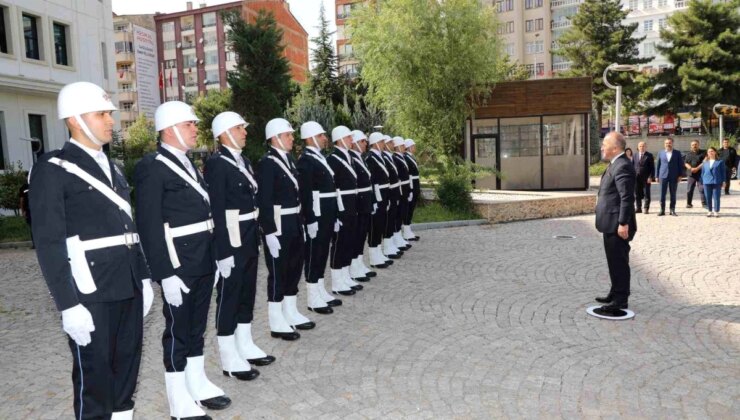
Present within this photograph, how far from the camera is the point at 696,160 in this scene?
1667 centimetres

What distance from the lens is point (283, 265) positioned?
6043 mm

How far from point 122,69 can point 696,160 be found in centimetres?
8018

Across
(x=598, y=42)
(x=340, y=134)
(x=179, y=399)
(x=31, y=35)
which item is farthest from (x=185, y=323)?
(x=598, y=42)

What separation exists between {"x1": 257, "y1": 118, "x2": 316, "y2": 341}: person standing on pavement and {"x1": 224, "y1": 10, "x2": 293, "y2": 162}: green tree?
19839 mm

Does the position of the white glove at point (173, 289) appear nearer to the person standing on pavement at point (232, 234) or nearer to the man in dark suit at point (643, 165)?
the person standing on pavement at point (232, 234)

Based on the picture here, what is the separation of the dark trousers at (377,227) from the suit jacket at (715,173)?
390 inches

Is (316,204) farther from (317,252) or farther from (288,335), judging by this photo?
(288,335)

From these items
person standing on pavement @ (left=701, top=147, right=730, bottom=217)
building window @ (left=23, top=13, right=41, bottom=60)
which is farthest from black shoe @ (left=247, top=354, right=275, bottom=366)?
building window @ (left=23, top=13, right=41, bottom=60)

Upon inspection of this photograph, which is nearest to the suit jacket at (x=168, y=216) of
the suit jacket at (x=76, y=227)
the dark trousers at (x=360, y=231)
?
the suit jacket at (x=76, y=227)

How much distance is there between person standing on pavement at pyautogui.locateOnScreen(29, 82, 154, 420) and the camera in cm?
318

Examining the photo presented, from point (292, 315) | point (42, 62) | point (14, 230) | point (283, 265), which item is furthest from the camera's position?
point (42, 62)

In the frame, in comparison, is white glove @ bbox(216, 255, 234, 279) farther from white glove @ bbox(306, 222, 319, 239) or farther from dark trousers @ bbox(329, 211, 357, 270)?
dark trousers @ bbox(329, 211, 357, 270)

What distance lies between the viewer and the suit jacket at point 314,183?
699 centimetres

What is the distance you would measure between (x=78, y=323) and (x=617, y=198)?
18.8 ft
